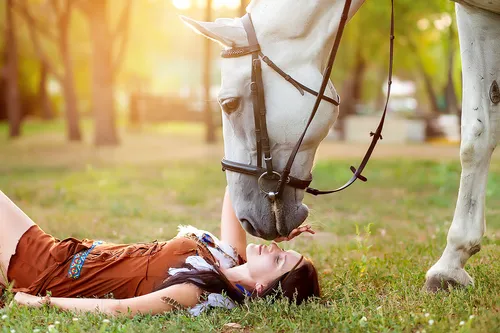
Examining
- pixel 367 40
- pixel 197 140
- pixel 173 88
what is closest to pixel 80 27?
pixel 197 140

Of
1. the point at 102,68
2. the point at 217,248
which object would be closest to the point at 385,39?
the point at 102,68

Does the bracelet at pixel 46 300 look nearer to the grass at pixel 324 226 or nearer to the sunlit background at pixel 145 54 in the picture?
the grass at pixel 324 226

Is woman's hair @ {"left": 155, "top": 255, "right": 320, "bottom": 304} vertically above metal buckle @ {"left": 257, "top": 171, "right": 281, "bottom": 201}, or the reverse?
metal buckle @ {"left": 257, "top": 171, "right": 281, "bottom": 201}

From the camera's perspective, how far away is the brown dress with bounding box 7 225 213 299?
369 cm

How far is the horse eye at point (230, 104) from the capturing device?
3.39 metres

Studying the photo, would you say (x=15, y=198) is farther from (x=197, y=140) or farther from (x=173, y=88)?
(x=173, y=88)

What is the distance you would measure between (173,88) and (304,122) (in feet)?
195

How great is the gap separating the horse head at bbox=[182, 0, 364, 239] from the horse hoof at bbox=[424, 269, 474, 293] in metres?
0.85

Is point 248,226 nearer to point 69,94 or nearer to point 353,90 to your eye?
point 69,94

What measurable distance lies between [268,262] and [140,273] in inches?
28.0

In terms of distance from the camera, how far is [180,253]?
12.2 feet

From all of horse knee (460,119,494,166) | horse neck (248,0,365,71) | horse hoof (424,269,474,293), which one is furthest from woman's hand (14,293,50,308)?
horse knee (460,119,494,166)

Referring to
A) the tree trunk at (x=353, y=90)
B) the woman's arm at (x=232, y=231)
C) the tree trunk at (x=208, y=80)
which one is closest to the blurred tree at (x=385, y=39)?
the tree trunk at (x=353, y=90)

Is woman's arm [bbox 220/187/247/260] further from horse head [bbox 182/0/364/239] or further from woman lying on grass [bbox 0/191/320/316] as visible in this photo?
horse head [bbox 182/0/364/239]
